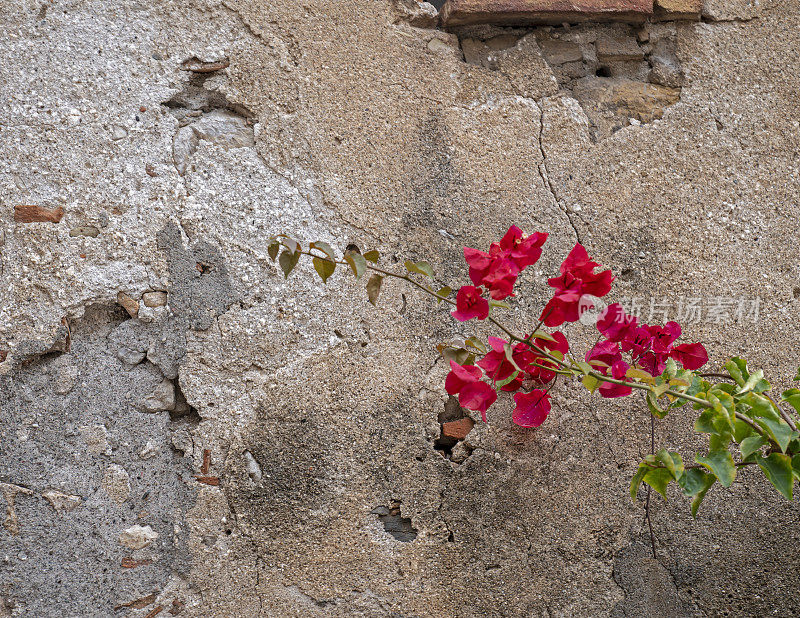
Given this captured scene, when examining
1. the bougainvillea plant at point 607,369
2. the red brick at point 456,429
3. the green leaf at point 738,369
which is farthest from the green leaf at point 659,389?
the red brick at point 456,429

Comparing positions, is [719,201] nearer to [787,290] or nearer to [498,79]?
[787,290]

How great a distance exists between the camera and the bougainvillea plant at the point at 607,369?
1.01 metres

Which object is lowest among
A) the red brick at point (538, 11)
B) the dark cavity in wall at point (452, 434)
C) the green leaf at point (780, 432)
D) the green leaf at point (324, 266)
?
the dark cavity in wall at point (452, 434)

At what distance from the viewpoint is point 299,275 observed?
1.35 metres

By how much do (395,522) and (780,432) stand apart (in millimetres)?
778

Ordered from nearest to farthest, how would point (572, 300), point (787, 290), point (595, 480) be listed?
point (572, 300) → point (595, 480) → point (787, 290)

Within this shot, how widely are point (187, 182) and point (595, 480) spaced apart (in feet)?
3.77

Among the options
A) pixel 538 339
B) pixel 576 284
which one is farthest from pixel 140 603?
pixel 576 284

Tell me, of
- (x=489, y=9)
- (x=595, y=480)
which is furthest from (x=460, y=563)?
(x=489, y=9)

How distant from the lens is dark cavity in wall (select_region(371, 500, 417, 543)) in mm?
1328

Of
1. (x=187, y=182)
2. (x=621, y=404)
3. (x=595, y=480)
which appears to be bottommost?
(x=595, y=480)

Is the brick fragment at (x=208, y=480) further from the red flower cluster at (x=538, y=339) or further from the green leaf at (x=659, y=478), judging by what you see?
the green leaf at (x=659, y=478)

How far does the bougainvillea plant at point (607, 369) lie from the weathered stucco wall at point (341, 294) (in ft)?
0.67

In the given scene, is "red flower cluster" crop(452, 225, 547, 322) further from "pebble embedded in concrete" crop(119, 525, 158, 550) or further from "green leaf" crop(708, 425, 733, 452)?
"pebble embedded in concrete" crop(119, 525, 158, 550)
